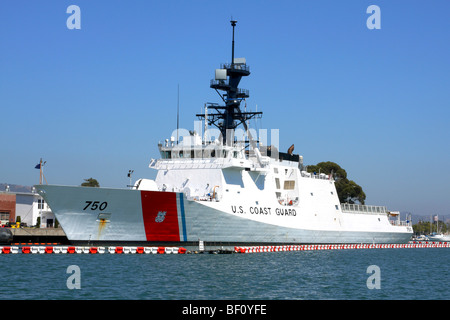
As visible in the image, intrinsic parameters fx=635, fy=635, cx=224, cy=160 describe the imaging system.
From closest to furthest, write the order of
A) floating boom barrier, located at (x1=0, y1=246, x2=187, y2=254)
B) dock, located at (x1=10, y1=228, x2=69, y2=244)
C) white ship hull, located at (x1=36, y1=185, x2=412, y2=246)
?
white ship hull, located at (x1=36, y1=185, x2=412, y2=246), floating boom barrier, located at (x1=0, y1=246, x2=187, y2=254), dock, located at (x1=10, y1=228, x2=69, y2=244)

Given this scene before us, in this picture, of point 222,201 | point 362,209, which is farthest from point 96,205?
point 362,209

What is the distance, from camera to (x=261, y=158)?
45094 mm

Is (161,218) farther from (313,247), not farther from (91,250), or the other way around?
(313,247)

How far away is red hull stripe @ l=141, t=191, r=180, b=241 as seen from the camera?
120 feet

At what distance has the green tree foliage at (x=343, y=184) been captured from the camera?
8569 cm

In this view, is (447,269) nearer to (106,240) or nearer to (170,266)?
(170,266)

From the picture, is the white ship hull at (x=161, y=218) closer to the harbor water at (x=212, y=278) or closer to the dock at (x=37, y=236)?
the harbor water at (x=212, y=278)

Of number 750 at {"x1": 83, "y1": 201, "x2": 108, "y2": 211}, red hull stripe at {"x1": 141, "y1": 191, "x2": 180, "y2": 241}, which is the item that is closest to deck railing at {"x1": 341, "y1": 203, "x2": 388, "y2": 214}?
red hull stripe at {"x1": 141, "y1": 191, "x2": 180, "y2": 241}

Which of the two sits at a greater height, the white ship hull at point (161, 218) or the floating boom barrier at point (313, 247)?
the white ship hull at point (161, 218)

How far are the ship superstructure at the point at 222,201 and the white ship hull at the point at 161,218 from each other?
6 cm

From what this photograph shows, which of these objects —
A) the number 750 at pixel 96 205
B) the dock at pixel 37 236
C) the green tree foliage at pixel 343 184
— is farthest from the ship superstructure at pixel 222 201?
the green tree foliage at pixel 343 184

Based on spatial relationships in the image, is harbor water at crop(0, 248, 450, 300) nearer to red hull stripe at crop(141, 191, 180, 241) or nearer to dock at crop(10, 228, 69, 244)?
red hull stripe at crop(141, 191, 180, 241)
